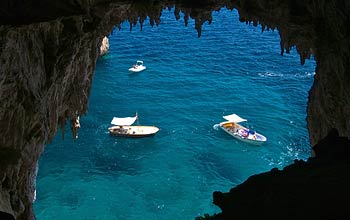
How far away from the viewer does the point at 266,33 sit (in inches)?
2153

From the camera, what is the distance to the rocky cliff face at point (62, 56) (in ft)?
40.8

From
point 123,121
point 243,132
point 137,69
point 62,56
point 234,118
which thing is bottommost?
point 123,121

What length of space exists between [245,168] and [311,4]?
17.7m

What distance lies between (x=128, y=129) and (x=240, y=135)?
8827 millimetres

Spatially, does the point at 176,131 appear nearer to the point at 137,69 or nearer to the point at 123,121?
the point at 123,121

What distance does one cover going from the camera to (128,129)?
3366 centimetres

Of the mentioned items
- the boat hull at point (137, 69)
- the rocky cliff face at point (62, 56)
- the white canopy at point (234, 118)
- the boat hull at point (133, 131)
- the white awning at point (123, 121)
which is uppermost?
the rocky cliff face at point (62, 56)

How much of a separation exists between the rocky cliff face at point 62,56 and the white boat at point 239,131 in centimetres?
1557

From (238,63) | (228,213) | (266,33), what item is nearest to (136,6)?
(228,213)

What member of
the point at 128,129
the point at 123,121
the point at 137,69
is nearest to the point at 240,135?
the point at 128,129

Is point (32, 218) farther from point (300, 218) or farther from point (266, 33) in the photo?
point (266, 33)

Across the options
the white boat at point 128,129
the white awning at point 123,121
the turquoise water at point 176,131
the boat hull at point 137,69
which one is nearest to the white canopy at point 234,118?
the turquoise water at point 176,131

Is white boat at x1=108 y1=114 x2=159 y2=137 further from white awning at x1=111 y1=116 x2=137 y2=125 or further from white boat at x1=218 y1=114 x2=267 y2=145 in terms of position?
white boat at x1=218 y1=114 x2=267 y2=145

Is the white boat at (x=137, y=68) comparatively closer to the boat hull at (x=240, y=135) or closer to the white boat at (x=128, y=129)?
the white boat at (x=128, y=129)
